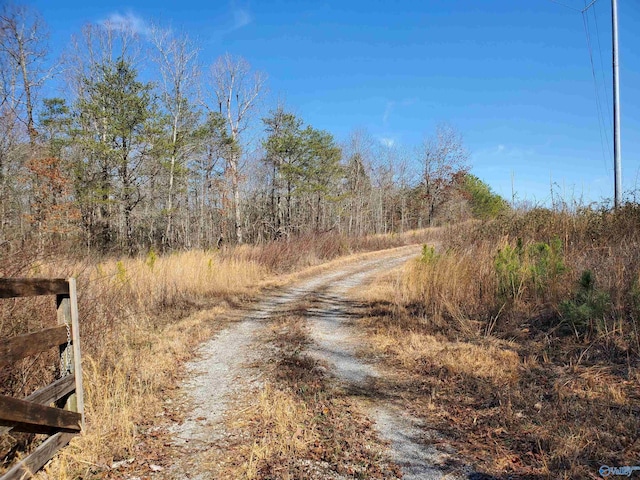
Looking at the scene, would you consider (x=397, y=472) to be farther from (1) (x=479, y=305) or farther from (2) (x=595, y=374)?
(1) (x=479, y=305)

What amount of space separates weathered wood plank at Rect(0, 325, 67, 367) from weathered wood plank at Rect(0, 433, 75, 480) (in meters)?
0.74

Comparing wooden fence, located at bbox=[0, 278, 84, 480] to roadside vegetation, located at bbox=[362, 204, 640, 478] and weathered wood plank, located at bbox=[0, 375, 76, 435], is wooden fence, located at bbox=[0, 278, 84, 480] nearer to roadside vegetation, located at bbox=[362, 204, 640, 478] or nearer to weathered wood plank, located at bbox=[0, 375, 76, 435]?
weathered wood plank, located at bbox=[0, 375, 76, 435]

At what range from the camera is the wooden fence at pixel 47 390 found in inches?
95.9

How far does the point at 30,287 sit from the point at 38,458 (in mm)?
1316

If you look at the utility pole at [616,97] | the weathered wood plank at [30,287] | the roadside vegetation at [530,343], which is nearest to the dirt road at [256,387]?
the roadside vegetation at [530,343]

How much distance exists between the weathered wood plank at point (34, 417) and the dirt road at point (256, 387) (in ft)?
2.95

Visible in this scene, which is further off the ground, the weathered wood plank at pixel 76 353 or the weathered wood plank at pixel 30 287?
the weathered wood plank at pixel 30 287

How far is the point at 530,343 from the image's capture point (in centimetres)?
483

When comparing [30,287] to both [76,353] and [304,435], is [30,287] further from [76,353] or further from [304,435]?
[304,435]

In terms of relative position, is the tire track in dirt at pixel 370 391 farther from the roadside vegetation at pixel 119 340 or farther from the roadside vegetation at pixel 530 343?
the roadside vegetation at pixel 119 340

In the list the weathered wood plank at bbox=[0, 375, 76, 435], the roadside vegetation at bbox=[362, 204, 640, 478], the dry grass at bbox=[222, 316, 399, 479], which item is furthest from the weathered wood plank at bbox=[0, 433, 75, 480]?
the roadside vegetation at bbox=[362, 204, 640, 478]

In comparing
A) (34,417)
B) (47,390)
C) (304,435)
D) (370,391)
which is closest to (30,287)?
(47,390)

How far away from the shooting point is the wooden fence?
244 cm

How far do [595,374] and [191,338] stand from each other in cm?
593
